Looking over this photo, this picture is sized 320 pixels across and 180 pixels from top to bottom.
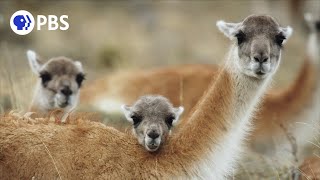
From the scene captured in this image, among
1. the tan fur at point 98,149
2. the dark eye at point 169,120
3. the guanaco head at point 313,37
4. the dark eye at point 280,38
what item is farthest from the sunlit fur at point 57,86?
the guanaco head at point 313,37

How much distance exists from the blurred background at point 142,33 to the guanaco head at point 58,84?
6.30 meters

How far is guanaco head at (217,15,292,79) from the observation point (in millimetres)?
8117

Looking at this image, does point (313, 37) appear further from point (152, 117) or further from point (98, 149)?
point (98, 149)

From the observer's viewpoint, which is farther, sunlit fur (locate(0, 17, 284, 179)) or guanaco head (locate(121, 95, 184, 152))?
guanaco head (locate(121, 95, 184, 152))

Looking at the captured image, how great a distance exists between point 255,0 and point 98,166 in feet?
67.5

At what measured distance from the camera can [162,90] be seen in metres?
13.8

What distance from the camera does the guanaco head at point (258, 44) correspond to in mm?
8117

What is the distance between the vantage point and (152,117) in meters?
8.38

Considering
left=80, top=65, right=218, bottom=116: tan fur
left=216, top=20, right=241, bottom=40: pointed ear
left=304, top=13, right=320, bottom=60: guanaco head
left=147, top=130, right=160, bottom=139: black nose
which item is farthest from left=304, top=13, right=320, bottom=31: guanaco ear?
left=147, top=130, right=160, bottom=139: black nose

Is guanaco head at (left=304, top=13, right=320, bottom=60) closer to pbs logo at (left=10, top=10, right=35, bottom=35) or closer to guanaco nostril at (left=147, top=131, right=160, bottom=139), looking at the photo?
pbs logo at (left=10, top=10, right=35, bottom=35)

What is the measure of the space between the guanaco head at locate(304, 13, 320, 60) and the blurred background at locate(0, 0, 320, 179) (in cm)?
391

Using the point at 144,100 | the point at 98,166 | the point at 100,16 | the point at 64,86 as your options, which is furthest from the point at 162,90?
the point at 100,16

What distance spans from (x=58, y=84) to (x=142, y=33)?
19852mm

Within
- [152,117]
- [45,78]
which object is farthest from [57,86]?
[152,117]
